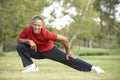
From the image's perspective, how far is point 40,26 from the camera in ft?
33.3

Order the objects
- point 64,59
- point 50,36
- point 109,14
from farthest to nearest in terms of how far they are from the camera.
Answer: point 109,14, point 64,59, point 50,36

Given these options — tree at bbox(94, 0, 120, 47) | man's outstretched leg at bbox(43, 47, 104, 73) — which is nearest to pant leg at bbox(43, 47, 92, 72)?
man's outstretched leg at bbox(43, 47, 104, 73)

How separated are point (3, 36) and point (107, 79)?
30764mm

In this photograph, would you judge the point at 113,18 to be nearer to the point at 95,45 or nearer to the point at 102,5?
the point at 102,5

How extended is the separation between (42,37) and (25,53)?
0.76 m

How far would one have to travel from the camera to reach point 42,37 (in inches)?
403

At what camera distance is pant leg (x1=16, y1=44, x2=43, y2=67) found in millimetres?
→ 10617

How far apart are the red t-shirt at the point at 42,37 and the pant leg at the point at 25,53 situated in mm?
214

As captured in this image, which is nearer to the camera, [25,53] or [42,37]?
[42,37]

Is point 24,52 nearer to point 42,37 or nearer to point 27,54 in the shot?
point 27,54

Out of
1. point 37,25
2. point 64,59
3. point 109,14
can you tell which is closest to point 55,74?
point 64,59

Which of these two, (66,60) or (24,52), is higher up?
(24,52)

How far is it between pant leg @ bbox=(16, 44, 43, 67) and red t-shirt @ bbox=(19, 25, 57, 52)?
214 millimetres

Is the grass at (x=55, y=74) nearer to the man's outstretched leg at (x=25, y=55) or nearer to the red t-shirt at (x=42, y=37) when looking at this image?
the man's outstretched leg at (x=25, y=55)
